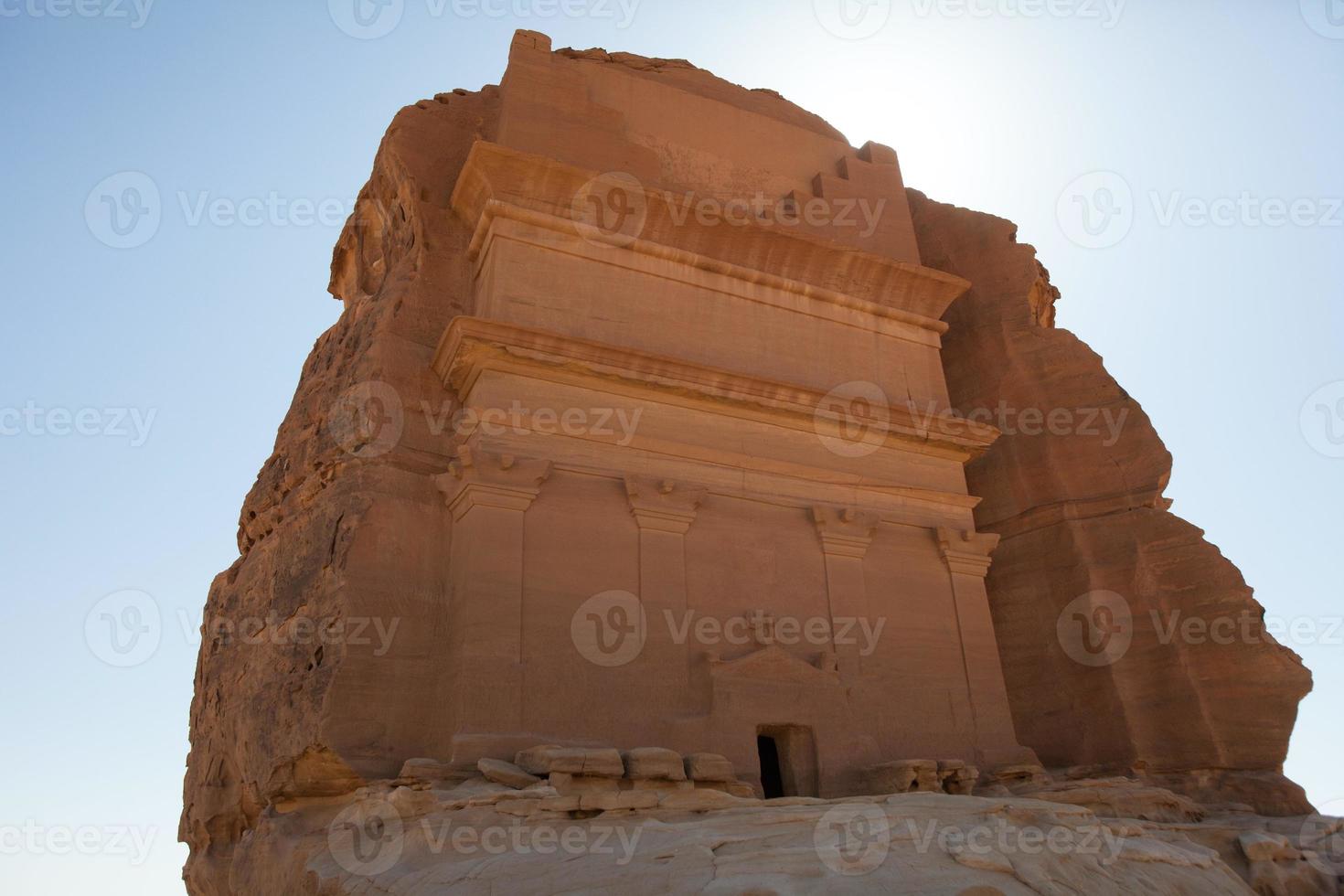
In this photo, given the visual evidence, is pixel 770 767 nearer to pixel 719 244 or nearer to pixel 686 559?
pixel 686 559

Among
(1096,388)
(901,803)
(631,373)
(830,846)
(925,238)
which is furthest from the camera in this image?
(925,238)

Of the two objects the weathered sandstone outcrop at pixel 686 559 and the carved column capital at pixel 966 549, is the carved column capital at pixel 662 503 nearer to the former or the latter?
the weathered sandstone outcrop at pixel 686 559

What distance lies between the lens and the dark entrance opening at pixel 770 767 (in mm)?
10375

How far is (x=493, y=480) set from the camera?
31.9 ft

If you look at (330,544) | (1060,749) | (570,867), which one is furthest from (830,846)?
(1060,749)

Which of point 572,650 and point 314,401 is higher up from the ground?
point 314,401

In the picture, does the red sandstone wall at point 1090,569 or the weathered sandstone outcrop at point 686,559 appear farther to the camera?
the red sandstone wall at point 1090,569

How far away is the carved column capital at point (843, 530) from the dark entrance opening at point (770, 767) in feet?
7.19

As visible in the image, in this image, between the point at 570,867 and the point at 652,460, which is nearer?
the point at 570,867

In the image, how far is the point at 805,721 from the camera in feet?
33.7

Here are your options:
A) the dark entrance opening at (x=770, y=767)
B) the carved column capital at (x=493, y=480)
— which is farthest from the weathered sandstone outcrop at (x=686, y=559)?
the dark entrance opening at (x=770, y=767)

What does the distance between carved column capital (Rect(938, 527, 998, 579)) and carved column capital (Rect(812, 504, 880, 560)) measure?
3.61 feet

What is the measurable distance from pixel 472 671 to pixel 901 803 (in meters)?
3.76

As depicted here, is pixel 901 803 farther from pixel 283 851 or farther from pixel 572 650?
pixel 283 851
